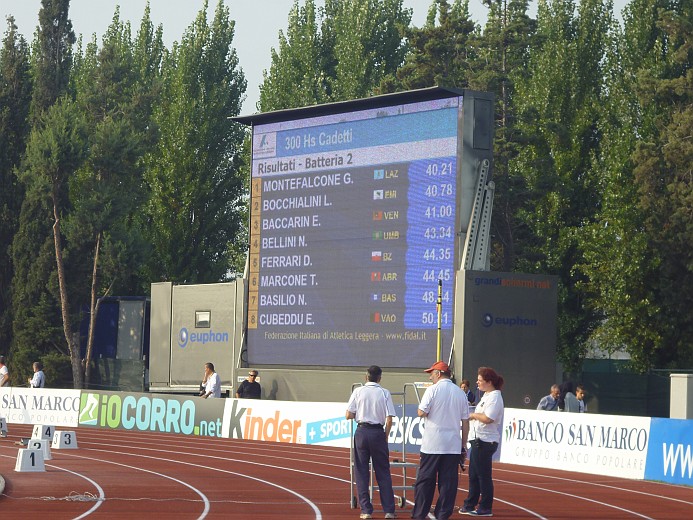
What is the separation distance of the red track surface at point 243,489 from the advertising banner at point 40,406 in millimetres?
9309

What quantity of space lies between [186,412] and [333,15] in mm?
34293

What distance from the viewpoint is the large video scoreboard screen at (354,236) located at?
2750 centimetres

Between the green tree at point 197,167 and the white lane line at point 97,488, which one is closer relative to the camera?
the white lane line at point 97,488

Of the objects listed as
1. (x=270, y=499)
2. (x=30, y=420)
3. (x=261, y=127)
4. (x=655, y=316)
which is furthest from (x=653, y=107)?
(x=270, y=499)

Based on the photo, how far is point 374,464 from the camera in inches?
622

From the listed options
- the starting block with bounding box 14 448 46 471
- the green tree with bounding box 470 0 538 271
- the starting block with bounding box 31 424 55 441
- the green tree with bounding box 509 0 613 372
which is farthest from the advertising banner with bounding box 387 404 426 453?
the green tree with bounding box 509 0 613 372

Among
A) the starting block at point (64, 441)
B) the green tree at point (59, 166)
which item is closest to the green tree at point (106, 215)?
the green tree at point (59, 166)

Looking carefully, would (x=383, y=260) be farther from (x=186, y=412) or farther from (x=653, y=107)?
(x=653, y=107)

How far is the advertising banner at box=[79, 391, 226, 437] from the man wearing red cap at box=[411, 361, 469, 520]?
18.3 meters

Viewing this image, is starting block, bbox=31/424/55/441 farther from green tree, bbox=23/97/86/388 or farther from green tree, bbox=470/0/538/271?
green tree, bbox=23/97/86/388

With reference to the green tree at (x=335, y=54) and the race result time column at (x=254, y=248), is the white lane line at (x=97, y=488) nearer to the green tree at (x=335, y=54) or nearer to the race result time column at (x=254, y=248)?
the race result time column at (x=254, y=248)

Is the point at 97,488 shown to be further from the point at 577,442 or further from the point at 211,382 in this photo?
the point at 211,382

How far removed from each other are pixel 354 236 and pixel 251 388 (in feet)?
16.0

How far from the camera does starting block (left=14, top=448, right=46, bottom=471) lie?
A: 21.6 metres
